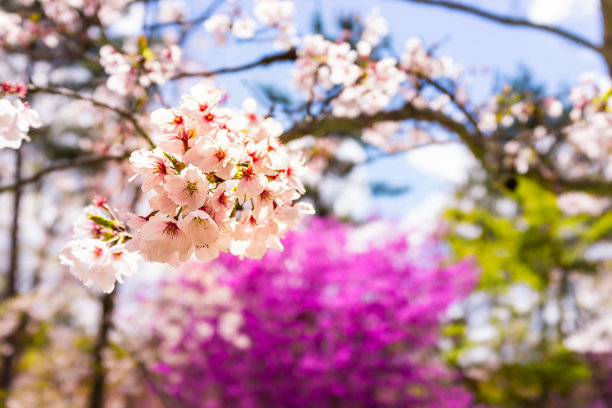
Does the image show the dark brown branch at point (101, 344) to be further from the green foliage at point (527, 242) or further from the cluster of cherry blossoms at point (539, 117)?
the green foliage at point (527, 242)

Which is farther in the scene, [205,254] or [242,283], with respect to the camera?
[242,283]

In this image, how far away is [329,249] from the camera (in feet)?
20.9

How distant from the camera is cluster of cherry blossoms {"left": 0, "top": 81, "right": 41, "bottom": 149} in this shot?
4.62ft

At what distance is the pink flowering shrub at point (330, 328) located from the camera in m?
5.79

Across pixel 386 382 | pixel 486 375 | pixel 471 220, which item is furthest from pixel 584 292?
pixel 386 382

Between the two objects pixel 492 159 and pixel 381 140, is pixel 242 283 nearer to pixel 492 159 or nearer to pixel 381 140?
pixel 381 140

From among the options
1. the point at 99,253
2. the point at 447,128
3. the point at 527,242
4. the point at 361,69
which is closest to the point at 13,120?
the point at 99,253

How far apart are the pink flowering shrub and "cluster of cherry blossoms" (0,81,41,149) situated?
4.68 meters

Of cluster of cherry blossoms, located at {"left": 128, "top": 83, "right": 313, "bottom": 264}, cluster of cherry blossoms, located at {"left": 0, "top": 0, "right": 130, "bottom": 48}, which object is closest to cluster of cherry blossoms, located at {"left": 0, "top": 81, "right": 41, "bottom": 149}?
cluster of cherry blossoms, located at {"left": 128, "top": 83, "right": 313, "bottom": 264}

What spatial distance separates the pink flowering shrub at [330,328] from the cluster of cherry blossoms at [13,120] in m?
4.68

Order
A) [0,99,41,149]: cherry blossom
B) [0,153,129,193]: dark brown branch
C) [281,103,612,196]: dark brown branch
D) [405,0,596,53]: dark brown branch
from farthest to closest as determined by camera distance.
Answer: [0,153,129,193]: dark brown branch → [281,103,612,196]: dark brown branch → [405,0,596,53]: dark brown branch → [0,99,41,149]: cherry blossom

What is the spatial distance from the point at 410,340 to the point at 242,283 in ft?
6.75

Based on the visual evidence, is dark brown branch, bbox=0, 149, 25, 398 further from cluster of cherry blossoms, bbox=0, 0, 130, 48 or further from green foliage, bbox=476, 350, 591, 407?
green foliage, bbox=476, 350, 591, 407

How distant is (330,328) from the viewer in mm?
5945
